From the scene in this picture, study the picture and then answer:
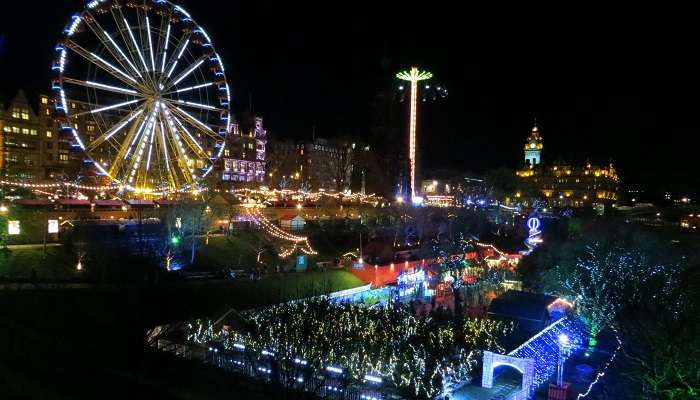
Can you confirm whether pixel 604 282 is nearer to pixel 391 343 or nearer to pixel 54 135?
pixel 391 343

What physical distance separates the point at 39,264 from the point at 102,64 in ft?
36.1

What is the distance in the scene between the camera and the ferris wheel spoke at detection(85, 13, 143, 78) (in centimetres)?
2647

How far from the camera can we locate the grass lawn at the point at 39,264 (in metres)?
21.1

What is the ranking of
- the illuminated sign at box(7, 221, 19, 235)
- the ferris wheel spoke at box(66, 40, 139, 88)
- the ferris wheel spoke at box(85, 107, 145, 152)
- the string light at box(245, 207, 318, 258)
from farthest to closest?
the string light at box(245, 207, 318, 258) → the ferris wheel spoke at box(85, 107, 145, 152) → the ferris wheel spoke at box(66, 40, 139, 88) → the illuminated sign at box(7, 221, 19, 235)

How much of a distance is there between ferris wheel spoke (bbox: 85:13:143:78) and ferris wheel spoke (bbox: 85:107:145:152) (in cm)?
233

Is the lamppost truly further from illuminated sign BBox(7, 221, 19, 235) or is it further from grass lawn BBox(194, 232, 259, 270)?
illuminated sign BBox(7, 221, 19, 235)

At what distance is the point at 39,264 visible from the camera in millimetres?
22281

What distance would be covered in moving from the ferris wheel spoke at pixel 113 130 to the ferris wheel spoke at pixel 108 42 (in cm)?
233

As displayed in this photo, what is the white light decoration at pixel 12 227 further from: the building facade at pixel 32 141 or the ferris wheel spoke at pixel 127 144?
the building facade at pixel 32 141

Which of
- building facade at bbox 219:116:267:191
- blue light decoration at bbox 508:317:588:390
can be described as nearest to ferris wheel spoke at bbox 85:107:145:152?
blue light decoration at bbox 508:317:588:390

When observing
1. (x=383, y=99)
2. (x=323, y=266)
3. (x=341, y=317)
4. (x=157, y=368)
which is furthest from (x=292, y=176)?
(x=157, y=368)

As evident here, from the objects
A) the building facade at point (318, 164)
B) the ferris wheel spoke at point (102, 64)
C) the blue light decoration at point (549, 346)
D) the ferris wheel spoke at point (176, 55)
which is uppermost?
the ferris wheel spoke at point (176, 55)

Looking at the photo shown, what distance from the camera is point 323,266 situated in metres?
30.0

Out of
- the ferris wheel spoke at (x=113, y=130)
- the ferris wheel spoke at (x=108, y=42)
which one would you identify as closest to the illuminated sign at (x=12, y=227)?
the ferris wheel spoke at (x=113, y=130)
